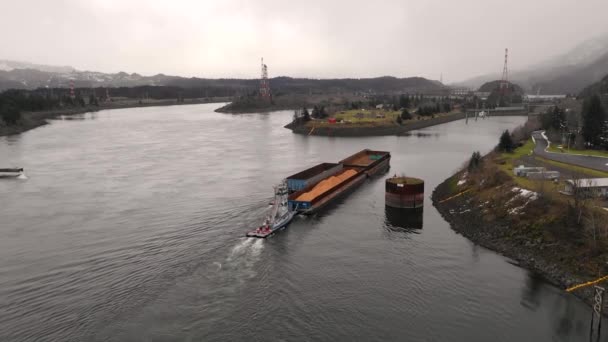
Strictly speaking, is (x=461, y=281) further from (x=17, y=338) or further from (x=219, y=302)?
(x=17, y=338)

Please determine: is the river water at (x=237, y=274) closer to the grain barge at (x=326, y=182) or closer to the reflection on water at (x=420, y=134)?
the grain barge at (x=326, y=182)

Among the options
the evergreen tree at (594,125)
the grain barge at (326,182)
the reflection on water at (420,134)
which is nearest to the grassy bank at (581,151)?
the evergreen tree at (594,125)

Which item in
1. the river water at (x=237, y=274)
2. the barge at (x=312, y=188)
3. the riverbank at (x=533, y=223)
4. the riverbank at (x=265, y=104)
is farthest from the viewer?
the riverbank at (x=265, y=104)

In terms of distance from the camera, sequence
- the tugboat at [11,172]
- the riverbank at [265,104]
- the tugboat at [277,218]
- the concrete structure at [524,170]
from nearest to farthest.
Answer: the tugboat at [277,218] → the concrete structure at [524,170] → the tugboat at [11,172] → the riverbank at [265,104]

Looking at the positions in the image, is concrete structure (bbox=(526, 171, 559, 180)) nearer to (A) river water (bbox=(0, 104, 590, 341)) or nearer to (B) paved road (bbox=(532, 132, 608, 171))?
(B) paved road (bbox=(532, 132, 608, 171))

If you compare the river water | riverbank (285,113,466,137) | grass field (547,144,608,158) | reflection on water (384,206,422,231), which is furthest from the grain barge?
riverbank (285,113,466,137)

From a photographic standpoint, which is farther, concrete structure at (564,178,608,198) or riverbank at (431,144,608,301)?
concrete structure at (564,178,608,198)

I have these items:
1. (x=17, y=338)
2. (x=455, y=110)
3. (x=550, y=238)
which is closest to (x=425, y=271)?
(x=550, y=238)
